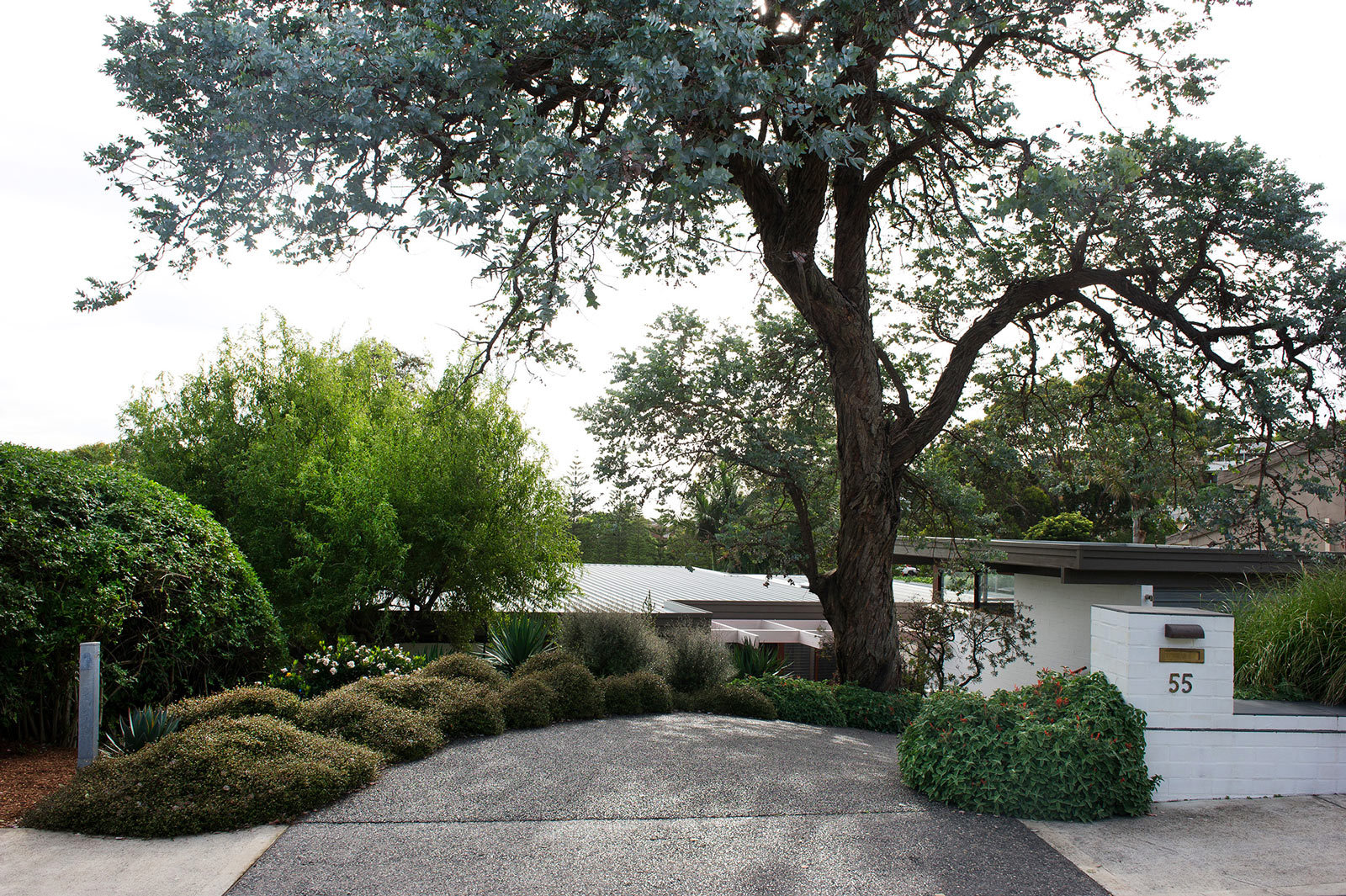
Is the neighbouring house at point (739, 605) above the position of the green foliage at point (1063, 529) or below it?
below

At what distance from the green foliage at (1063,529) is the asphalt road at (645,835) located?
24179mm

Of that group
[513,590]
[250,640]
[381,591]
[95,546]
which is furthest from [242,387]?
[95,546]

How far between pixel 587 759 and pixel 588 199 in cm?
400

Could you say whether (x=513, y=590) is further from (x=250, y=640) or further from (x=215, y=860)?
(x=215, y=860)

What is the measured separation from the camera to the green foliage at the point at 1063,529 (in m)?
28.0

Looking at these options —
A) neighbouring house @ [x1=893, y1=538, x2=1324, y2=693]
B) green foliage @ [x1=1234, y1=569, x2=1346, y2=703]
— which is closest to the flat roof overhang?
neighbouring house @ [x1=893, y1=538, x2=1324, y2=693]

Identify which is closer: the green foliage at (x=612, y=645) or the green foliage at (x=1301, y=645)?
the green foliage at (x=1301, y=645)

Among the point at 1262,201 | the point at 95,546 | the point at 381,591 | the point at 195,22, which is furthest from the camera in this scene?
the point at 381,591

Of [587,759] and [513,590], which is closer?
[587,759]

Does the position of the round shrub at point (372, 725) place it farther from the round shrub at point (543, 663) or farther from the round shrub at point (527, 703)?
the round shrub at point (543, 663)

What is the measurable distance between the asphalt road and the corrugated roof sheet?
620 cm

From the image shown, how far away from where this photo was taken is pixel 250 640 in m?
7.70

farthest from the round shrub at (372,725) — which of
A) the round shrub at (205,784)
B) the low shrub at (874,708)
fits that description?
the low shrub at (874,708)

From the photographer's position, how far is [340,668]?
8.32 metres
